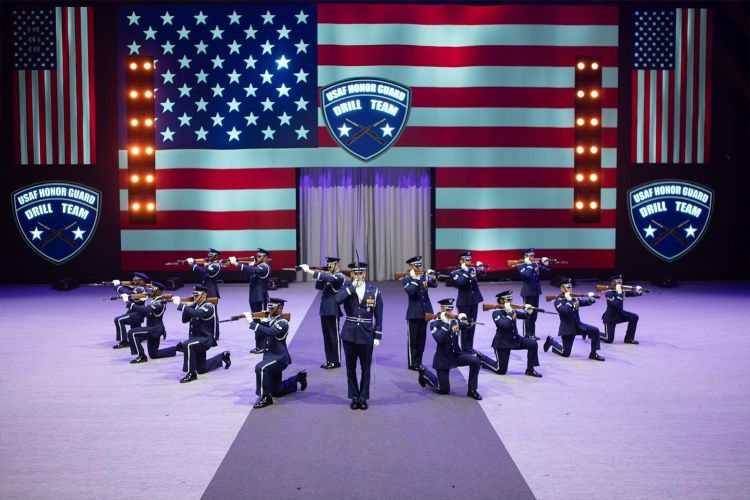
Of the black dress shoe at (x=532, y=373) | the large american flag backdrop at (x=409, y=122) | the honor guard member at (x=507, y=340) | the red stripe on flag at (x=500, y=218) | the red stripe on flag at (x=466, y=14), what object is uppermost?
the red stripe on flag at (x=466, y=14)

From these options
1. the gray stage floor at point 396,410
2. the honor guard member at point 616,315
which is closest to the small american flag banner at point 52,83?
the gray stage floor at point 396,410

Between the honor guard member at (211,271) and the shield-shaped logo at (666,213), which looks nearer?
the honor guard member at (211,271)

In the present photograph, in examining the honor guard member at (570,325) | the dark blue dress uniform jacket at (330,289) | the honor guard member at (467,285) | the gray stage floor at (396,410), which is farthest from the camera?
the honor guard member at (467,285)

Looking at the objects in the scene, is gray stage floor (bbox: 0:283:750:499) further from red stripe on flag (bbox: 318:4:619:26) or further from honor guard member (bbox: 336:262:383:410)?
red stripe on flag (bbox: 318:4:619:26)

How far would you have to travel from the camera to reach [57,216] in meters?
19.1

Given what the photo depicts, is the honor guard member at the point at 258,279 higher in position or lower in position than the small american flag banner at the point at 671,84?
lower

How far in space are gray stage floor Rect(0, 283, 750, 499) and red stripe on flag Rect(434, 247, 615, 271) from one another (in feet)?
19.1

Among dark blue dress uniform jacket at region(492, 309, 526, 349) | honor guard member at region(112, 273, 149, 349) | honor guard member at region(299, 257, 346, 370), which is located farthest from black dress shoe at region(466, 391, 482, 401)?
honor guard member at region(112, 273, 149, 349)

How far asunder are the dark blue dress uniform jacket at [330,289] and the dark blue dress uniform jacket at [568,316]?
3.34 metres

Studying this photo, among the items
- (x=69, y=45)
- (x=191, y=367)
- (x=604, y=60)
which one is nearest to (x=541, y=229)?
(x=604, y=60)

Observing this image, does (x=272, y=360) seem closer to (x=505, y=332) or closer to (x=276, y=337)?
(x=276, y=337)

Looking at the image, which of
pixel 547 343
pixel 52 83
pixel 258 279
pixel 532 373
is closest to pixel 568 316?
pixel 547 343

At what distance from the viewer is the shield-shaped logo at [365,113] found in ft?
62.0

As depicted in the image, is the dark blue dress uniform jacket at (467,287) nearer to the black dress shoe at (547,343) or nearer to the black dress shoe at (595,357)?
the black dress shoe at (547,343)
